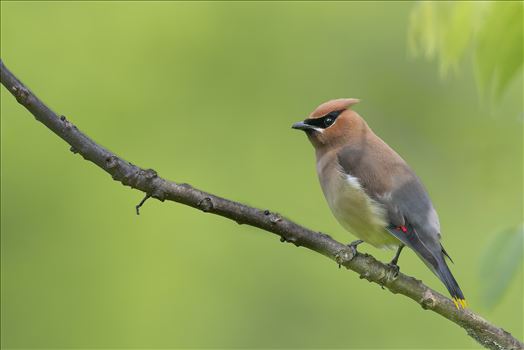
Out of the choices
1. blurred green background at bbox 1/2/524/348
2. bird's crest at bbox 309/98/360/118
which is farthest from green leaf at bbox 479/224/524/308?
blurred green background at bbox 1/2/524/348

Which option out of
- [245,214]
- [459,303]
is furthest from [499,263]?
[245,214]

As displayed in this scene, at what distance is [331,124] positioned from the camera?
15.3 feet

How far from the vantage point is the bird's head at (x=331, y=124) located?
463 cm

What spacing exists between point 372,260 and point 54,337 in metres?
5.29

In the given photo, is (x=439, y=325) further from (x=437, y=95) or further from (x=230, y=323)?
(x=437, y=95)

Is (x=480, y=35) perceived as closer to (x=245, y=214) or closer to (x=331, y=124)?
(x=245, y=214)

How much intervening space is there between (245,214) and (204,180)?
18.2 feet

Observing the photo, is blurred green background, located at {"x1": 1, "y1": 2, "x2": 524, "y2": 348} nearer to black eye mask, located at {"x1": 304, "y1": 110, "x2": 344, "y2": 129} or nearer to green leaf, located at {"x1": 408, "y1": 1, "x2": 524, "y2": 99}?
black eye mask, located at {"x1": 304, "y1": 110, "x2": 344, "y2": 129}

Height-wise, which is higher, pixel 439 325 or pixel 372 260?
pixel 439 325

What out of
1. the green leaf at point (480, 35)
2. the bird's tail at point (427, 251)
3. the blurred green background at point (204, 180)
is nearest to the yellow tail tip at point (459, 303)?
the bird's tail at point (427, 251)

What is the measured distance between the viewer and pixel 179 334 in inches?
317

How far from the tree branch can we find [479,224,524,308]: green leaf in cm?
21

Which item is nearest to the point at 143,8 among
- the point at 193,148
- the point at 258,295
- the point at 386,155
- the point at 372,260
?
the point at 193,148

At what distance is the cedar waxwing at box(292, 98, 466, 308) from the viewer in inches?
156
